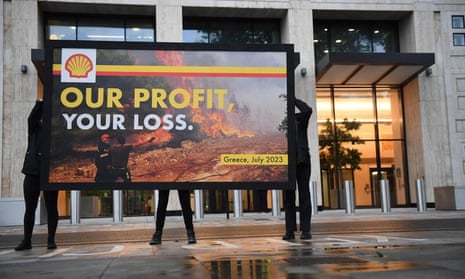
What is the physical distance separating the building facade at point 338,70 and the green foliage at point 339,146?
0.14 feet

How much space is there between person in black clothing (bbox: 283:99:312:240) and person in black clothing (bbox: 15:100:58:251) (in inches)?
118

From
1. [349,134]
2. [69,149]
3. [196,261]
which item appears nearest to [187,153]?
[69,149]

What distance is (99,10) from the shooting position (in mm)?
19062

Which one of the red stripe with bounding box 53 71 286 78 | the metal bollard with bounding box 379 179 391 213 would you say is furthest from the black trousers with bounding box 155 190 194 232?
the metal bollard with bounding box 379 179 391 213

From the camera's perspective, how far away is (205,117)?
6.59 m

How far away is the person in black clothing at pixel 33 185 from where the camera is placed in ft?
20.9

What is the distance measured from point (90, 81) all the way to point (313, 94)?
13822mm

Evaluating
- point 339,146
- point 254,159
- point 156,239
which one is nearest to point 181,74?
point 254,159

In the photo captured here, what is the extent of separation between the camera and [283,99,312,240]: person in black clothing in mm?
6773

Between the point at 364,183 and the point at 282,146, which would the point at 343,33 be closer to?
the point at 364,183

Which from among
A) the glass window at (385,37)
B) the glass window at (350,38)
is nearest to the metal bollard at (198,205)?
the glass window at (350,38)

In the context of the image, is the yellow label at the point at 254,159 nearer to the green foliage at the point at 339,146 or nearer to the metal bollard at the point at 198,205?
the metal bollard at the point at 198,205

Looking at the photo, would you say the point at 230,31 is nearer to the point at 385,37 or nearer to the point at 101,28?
the point at 101,28

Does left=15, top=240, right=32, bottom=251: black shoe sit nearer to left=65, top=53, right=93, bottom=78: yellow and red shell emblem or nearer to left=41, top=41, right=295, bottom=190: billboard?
left=41, top=41, right=295, bottom=190: billboard
